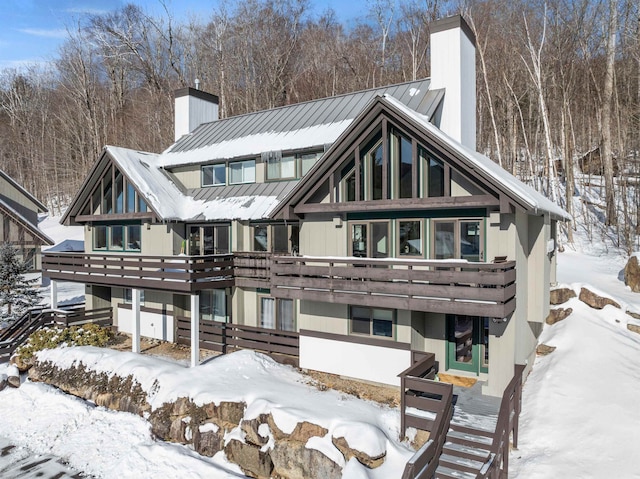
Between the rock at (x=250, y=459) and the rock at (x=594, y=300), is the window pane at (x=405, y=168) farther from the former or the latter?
the rock at (x=594, y=300)

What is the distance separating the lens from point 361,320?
1270 centimetres

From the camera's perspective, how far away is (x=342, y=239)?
1295 centimetres

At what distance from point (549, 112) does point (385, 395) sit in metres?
26.2

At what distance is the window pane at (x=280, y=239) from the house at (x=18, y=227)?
2387cm

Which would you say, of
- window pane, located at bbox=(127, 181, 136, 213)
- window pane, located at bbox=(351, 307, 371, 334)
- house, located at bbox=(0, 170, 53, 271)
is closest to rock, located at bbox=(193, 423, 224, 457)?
window pane, located at bbox=(351, 307, 371, 334)

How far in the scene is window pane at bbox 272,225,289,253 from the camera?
15.5 metres

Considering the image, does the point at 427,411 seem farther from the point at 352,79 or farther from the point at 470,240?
the point at 352,79

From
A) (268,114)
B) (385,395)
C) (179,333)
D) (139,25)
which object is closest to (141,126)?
(139,25)

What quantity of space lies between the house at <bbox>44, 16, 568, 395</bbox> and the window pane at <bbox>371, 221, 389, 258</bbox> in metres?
0.04

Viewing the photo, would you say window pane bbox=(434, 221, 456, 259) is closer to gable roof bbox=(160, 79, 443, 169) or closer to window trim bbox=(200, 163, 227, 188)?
A: gable roof bbox=(160, 79, 443, 169)

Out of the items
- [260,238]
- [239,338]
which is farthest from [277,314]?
[260,238]

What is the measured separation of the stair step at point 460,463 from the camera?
8039mm

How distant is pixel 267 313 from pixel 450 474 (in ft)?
29.8

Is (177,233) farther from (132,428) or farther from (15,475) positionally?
(15,475)
